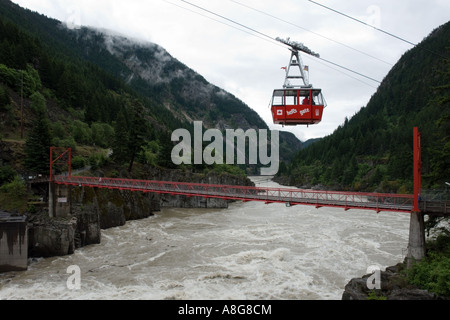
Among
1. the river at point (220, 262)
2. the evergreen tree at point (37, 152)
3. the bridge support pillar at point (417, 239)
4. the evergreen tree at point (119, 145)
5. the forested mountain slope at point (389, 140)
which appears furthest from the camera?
the forested mountain slope at point (389, 140)

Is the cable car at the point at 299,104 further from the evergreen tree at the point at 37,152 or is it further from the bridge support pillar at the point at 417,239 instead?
the evergreen tree at the point at 37,152

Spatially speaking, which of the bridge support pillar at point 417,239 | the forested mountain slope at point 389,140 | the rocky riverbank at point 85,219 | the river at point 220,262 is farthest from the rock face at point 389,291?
the forested mountain slope at point 389,140

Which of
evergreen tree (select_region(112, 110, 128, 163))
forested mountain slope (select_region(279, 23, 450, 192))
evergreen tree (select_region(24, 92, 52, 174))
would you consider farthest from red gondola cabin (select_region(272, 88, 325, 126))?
forested mountain slope (select_region(279, 23, 450, 192))

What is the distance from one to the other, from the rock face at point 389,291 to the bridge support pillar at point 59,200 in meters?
27.5

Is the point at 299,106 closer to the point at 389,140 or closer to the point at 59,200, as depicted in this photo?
the point at 59,200

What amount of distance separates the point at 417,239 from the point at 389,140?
302 feet

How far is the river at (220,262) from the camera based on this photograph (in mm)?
19609

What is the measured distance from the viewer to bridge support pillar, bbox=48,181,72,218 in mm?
30375

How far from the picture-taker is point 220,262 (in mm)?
24922

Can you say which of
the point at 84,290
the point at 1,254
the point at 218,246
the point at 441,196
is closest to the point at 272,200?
the point at 218,246

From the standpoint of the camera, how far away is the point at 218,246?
29.7 metres

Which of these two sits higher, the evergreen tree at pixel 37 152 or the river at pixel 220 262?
the evergreen tree at pixel 37 152

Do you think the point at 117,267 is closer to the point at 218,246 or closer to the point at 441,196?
the point at 218,246

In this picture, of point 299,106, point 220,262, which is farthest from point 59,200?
point 299,106
